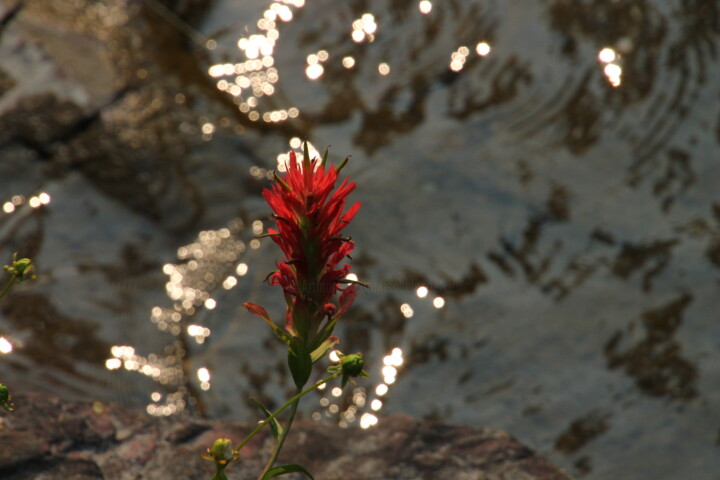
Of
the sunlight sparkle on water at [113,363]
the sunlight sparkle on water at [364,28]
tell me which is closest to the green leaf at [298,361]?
the sunlight sparkle on water at [113,363]

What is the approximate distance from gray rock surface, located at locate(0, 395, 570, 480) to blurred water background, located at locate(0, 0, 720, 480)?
1.35 feet

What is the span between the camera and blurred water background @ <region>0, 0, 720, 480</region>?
109 inches

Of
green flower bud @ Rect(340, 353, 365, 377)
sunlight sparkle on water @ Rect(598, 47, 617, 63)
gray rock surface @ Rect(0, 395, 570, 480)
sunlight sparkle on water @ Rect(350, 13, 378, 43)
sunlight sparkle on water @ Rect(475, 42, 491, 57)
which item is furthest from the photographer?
sunlight sparkle on water @ Rect(350, 13, 378, 43)

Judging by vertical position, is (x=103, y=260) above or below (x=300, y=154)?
below

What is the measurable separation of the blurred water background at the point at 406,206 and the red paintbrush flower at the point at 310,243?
1212 mm

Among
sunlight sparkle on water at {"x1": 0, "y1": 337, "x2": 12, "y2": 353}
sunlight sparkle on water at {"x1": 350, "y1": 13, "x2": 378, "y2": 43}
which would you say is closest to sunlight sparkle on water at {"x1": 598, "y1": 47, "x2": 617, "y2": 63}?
sunlight sparkle on water at {"x1": 350, "y1": 13, "x2": 378, "y2": 43}

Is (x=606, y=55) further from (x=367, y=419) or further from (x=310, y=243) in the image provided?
(x=310, y=243)

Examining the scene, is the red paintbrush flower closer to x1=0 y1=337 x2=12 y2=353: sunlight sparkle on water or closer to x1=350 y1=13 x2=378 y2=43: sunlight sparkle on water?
x1=0 y1=337 x2=12 y2=353: sunlight sparkle on water

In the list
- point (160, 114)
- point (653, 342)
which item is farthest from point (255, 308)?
point (160, 114)

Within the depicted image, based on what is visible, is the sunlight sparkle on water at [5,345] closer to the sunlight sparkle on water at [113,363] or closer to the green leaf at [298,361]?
the sunlight sparkle on water at [113,363]

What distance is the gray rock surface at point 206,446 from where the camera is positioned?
191cm

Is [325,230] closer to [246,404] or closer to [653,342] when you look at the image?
[246,404]

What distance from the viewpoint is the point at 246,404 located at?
2.77m

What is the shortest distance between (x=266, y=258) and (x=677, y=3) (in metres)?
2.55
